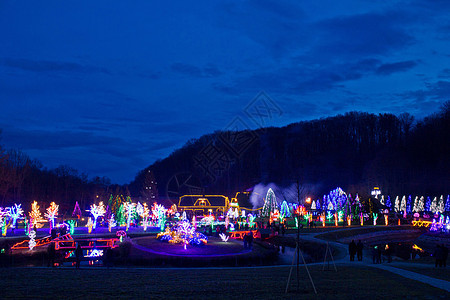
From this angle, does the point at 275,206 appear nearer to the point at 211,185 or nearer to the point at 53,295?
the point at 53,295

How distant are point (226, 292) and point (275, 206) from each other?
5374 cm

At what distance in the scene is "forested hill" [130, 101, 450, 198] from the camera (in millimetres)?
101562

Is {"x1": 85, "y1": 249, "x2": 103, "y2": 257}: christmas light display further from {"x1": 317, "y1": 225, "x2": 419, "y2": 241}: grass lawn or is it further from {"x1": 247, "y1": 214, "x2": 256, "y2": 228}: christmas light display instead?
{"x1": 247, "y1": 214, "x2": 256, "y2": 228}: christmas light display

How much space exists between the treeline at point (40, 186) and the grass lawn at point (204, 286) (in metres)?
45.3

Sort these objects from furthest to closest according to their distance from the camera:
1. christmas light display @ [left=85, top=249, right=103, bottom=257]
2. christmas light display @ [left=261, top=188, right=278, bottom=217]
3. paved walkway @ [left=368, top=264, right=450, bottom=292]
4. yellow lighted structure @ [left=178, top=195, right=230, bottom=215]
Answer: yellow lighted structure @ [left=178, top=195, right=230, bottom=215] → christmas light display @ [left=261, top=188, right=278, bottom=217] → christmas light display @ [left=85, top=249, right=103, bottom=257] → paved walkway @ [left=368, top=264, right=450, bottom=292]

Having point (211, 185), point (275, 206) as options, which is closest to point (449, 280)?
point (275, 206)

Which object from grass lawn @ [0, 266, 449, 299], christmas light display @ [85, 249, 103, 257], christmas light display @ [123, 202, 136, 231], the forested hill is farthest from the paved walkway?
the forested hill

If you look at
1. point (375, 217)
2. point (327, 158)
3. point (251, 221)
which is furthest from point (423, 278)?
point (327, 158)

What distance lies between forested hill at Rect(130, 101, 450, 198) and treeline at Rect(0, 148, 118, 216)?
25.9 meters

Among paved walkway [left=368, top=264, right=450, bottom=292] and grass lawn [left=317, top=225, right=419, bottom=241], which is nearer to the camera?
paved walkway [left=368, top=264, right=450, bottom=292]

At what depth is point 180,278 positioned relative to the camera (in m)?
17.3

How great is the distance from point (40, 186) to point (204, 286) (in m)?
89.5

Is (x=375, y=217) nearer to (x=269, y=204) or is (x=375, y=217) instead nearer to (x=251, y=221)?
(x=269, y=204)

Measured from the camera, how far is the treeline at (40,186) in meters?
64.0
